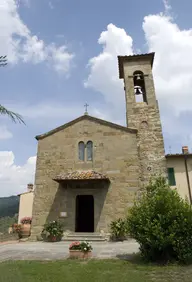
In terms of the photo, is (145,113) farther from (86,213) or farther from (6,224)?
(6,224)

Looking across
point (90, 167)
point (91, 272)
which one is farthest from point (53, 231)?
point (91, 272)

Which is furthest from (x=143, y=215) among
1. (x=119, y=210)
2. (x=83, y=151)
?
(x=83, y=151)

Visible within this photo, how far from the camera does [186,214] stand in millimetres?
6328

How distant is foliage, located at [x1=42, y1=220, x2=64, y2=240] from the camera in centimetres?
1155

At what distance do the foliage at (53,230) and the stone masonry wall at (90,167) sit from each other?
0.52 metres

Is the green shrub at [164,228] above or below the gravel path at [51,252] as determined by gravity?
above

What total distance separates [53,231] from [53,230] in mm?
50

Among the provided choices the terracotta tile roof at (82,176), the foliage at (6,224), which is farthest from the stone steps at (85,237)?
the foliage at (6,224)

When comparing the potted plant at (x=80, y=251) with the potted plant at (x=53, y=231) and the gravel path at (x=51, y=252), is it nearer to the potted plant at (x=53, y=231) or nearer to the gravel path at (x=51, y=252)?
the gravel path at (x=51, y=252)

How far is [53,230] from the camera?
11.6 metres

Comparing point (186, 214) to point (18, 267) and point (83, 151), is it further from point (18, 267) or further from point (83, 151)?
point (83, 151)

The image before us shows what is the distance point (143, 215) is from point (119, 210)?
A: 5601 mm

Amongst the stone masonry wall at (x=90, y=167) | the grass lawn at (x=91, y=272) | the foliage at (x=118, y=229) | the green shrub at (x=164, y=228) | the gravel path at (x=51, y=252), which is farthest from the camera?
the stone masonry wall at (x=90, y=167)

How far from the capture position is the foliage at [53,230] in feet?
37.9
